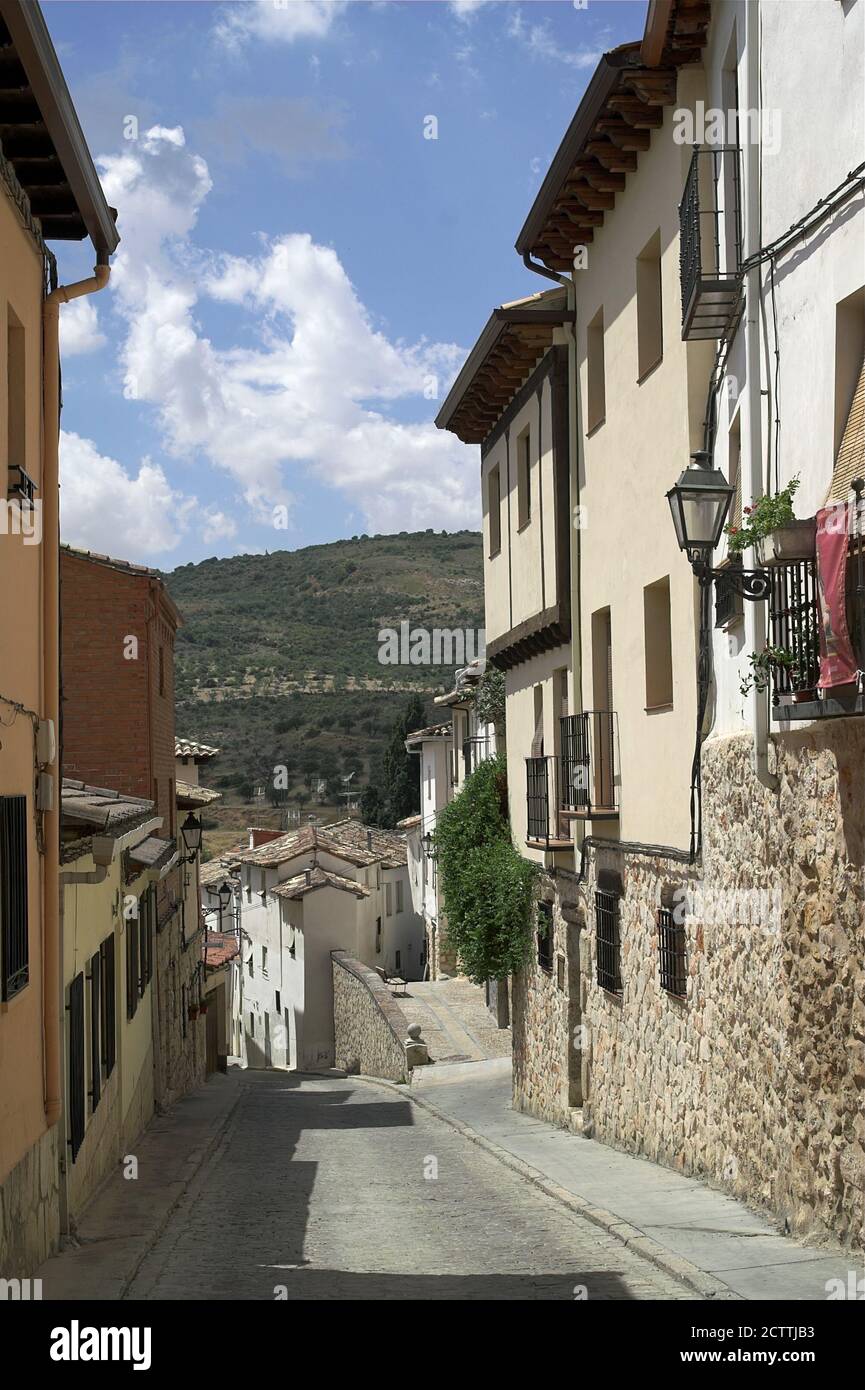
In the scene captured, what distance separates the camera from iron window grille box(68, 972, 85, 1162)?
11.2 meters

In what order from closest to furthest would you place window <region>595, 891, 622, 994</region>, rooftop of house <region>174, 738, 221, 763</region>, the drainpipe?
1. the drainpipe
2. window <region>595, 891, 622, 994</region>
3. rooftop of house <region>174, 738, 221, 763</region>

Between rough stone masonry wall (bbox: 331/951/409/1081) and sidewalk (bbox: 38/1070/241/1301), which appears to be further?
rough stone masonry wall (bbox: 331/951/409/1081)

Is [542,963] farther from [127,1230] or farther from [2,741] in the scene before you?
[2,741]

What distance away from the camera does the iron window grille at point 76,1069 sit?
36.9 ft

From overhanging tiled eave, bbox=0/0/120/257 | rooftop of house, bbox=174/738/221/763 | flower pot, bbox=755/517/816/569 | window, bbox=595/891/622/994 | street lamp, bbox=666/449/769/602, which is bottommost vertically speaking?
window, bbox=595/891/622/994

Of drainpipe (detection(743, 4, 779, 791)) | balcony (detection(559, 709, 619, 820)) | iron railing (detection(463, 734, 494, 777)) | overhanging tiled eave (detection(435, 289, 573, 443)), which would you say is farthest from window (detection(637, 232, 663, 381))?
iron railing (detection(463, 734, 494, 777))

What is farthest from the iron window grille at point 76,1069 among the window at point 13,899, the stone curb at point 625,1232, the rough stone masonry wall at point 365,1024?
the rough stone masonry wall at point 365,1024

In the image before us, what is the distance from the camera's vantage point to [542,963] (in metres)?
18.4

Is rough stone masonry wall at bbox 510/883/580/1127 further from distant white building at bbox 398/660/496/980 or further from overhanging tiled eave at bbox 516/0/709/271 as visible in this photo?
distant white building at bbox 398/660/496/980

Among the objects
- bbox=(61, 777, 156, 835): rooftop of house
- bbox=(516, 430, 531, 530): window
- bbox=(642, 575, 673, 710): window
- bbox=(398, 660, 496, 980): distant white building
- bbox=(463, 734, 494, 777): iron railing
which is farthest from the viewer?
bbox=(398, 660, 496, 980): distant white building

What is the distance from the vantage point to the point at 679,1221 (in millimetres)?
9797

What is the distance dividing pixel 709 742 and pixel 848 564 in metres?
4.41

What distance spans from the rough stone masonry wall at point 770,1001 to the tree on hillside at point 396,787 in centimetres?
4965

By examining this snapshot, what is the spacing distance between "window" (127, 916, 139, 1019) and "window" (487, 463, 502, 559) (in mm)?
7483
